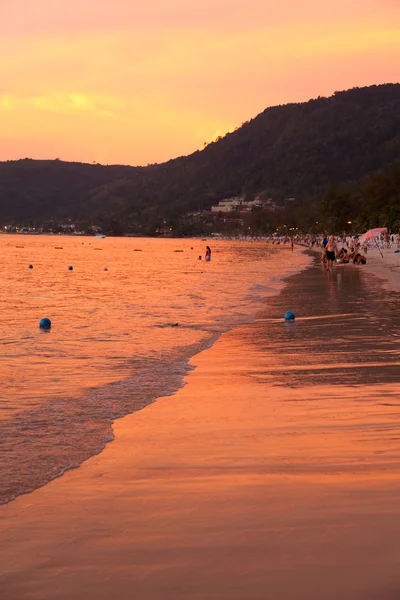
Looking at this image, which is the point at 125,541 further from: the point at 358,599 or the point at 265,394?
the point at 265,394

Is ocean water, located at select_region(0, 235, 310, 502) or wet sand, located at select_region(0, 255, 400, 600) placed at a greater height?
Result: wet sand, located at select_region(0, 255, 400, 600)

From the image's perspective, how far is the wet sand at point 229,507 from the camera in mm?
4840

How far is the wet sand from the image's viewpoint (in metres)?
4.84

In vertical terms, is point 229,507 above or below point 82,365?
above

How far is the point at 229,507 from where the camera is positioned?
6.20 m

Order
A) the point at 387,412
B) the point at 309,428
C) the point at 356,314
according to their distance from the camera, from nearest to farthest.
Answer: the point at 309,428, the point at 387,412, the point at 356,314

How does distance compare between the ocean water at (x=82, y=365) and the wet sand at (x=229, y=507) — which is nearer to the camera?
the wet sand at (x=229, y=507)

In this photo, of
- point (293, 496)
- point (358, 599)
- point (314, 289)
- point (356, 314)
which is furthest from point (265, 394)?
point (314, 289)

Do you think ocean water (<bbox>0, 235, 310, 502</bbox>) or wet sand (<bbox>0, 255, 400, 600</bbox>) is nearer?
wet sand (<bbox>0, 255, 400, 600</bbox>)

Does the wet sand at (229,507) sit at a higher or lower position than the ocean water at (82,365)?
higher

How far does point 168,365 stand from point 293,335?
4918mm

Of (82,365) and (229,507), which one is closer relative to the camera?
(229,507)

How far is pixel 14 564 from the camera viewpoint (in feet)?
16.9

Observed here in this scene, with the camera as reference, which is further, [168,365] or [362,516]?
[168,365]
